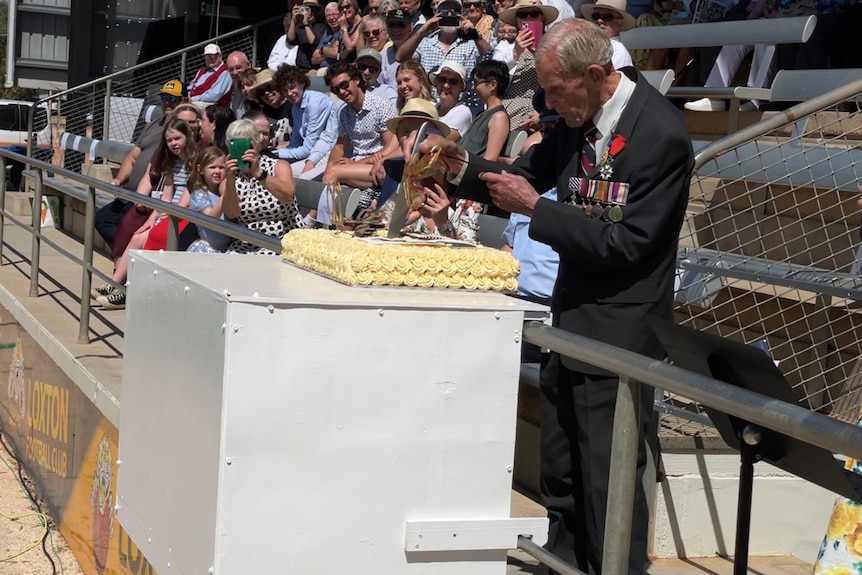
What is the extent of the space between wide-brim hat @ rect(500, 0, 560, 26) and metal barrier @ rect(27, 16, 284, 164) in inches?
270

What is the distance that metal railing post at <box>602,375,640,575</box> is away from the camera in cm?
207

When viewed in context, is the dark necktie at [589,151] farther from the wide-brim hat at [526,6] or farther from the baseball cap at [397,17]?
the baseball cap at [397,17]

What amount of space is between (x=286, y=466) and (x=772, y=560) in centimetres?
218

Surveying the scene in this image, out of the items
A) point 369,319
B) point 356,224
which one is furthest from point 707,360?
point 356,224

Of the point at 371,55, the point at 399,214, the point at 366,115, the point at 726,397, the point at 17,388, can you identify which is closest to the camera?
the point at 726,397

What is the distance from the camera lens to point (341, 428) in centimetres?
231

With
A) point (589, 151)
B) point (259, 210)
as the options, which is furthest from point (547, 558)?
point (259, 210)

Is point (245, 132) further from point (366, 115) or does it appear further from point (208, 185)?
point (366, 115)

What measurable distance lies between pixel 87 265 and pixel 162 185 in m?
1.95

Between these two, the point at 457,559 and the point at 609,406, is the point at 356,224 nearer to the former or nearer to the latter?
the point at 609,406

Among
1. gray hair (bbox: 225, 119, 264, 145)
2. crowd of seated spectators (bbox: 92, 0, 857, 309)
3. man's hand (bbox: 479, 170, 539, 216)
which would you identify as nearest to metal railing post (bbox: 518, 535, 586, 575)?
man's hand (bbox: 479, 170, 539, 216)

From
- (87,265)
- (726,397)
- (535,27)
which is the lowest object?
(87,265)

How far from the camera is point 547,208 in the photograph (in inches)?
110

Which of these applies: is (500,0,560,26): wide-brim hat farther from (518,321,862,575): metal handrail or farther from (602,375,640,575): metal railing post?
(602,375,640,575): metal railing post
